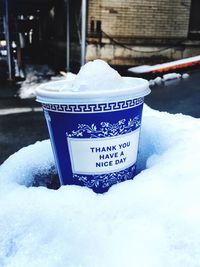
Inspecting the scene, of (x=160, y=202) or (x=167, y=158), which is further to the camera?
(x=167, y=158)

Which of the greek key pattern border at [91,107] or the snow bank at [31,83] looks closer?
the greek key pattern border at [91,107]

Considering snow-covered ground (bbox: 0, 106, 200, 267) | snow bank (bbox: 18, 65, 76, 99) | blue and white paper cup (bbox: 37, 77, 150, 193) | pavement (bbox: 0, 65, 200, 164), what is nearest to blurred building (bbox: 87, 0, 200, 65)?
snow bank (bbox: 18, 65, 76, 99)

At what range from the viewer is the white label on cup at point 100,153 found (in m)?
1.69

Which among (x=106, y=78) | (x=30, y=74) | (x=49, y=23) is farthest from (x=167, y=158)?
(x=49, y=23)

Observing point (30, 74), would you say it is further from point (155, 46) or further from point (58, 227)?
point (58, 227)

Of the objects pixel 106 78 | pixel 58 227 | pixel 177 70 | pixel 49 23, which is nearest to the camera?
pixel 58 227

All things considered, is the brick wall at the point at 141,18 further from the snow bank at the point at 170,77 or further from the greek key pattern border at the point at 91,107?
the greek key pattern border at the point at 91,107

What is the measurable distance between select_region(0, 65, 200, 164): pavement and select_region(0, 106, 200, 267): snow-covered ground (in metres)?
2.49

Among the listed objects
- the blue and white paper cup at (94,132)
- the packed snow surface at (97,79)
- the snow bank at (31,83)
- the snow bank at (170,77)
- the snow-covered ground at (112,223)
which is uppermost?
the packed snow surface at (97,79)

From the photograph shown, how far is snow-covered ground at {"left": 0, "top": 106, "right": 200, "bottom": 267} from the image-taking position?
46.9 inches

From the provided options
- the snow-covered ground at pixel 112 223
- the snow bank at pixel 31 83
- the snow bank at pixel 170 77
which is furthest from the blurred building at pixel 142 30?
the snow-covered ground at pixel 112 223

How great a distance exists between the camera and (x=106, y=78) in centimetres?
174

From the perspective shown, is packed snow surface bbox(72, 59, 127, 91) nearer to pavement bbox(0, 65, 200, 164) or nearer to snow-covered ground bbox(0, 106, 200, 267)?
snow-covered ground bbox(0, 106, 200, 267)

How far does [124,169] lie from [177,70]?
832 cm
